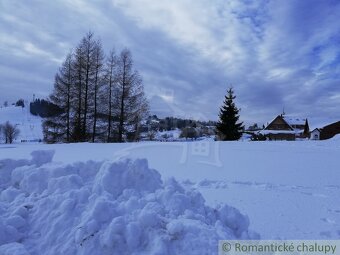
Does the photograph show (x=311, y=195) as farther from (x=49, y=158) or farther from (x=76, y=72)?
(x=76, y=72)

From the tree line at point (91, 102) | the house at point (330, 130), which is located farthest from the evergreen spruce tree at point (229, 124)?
the house at point (330, 130)

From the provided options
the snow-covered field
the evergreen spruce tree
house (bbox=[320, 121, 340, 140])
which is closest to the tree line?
the evergreen spruce tree

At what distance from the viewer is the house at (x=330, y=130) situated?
188ft

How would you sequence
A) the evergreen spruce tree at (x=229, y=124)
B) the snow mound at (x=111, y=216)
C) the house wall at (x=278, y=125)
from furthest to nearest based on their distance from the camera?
1. the house wall at (x=278, y=125)
2. the evergreen spruce tree at (x=229, y=124)
3. the snow mound at (x=111, y=216)

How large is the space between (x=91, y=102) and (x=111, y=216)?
82.7ft

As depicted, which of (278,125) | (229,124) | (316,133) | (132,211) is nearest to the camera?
(132,211)

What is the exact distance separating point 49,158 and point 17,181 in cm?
98

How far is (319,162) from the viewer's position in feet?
38.9

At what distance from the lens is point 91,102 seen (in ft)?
91.7

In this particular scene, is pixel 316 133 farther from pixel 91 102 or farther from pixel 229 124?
pixel 91 102

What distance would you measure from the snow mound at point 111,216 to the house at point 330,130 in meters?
59.1

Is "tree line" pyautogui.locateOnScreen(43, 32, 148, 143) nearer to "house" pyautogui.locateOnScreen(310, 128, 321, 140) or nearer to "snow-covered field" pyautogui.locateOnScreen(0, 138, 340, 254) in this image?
"snow-covered field" pyautogui.locateOnScreen(0, 138, 340, 254)

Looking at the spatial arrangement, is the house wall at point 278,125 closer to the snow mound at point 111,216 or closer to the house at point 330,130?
A: the house at point 330,130

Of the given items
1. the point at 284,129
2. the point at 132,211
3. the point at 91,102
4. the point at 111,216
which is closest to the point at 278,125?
the point at 284,129
